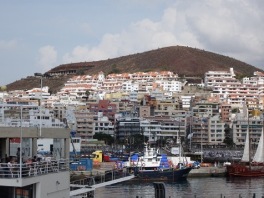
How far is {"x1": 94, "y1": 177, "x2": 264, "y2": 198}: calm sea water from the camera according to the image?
4319 centimetres

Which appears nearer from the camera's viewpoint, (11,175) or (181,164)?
(11,175)

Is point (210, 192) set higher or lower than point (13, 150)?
lower

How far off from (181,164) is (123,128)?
49776mm

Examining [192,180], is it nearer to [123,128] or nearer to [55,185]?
[55,185]

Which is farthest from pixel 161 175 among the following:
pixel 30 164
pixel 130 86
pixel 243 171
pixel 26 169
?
pixel 130 86

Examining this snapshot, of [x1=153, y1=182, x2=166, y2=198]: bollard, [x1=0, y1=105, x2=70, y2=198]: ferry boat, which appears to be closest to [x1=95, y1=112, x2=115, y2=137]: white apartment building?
[x1=153, y1=182, x2=166, y2=198]: bollard

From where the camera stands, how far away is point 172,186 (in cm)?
5156

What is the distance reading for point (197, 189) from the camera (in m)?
48.4

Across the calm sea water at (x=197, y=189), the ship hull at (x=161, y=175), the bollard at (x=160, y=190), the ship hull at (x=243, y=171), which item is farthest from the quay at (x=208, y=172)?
the bollard at (x=160, y=190)

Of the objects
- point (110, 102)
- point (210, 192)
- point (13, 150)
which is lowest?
point (210, 192)

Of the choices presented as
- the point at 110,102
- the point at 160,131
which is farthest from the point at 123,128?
the point at 110,102

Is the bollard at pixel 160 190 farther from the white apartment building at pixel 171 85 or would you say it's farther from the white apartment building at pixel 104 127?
the white apartment building at pixel 171 85

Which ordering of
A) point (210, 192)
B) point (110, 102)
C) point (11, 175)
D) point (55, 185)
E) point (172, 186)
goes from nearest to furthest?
point (11, 175)
point (55, 185)
point (210, 192)
point (172, 186)
point (110, 102)

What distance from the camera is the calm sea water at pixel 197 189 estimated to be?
142 feet
